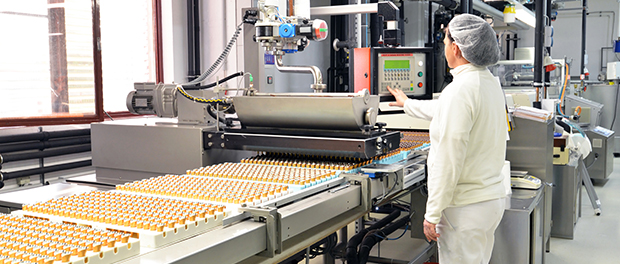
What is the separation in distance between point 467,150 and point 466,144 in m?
0.09

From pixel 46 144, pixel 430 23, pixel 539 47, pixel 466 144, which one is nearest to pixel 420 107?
pixel 466 144

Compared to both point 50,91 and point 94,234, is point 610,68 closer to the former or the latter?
point 50,91

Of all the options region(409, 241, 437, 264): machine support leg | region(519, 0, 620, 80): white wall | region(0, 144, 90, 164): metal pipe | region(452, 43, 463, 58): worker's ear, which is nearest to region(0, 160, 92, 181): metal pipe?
region(0, 144, 90, 164): metal pipe

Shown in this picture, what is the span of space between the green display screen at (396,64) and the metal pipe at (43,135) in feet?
7.57

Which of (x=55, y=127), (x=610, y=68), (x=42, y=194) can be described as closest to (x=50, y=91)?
(x=55, y=127)

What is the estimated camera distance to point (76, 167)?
12.3 feet

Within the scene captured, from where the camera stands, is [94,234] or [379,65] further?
[379,65]

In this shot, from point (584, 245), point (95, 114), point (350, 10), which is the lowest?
point (584, 245)

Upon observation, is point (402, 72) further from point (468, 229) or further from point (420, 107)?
point (468, 229)

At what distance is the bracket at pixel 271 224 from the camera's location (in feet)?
4.37

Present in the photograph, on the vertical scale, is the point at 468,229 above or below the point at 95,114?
below

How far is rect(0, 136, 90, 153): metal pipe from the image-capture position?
3.24 metres

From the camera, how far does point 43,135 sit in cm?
345

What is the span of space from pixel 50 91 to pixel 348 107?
2599 millimetres
